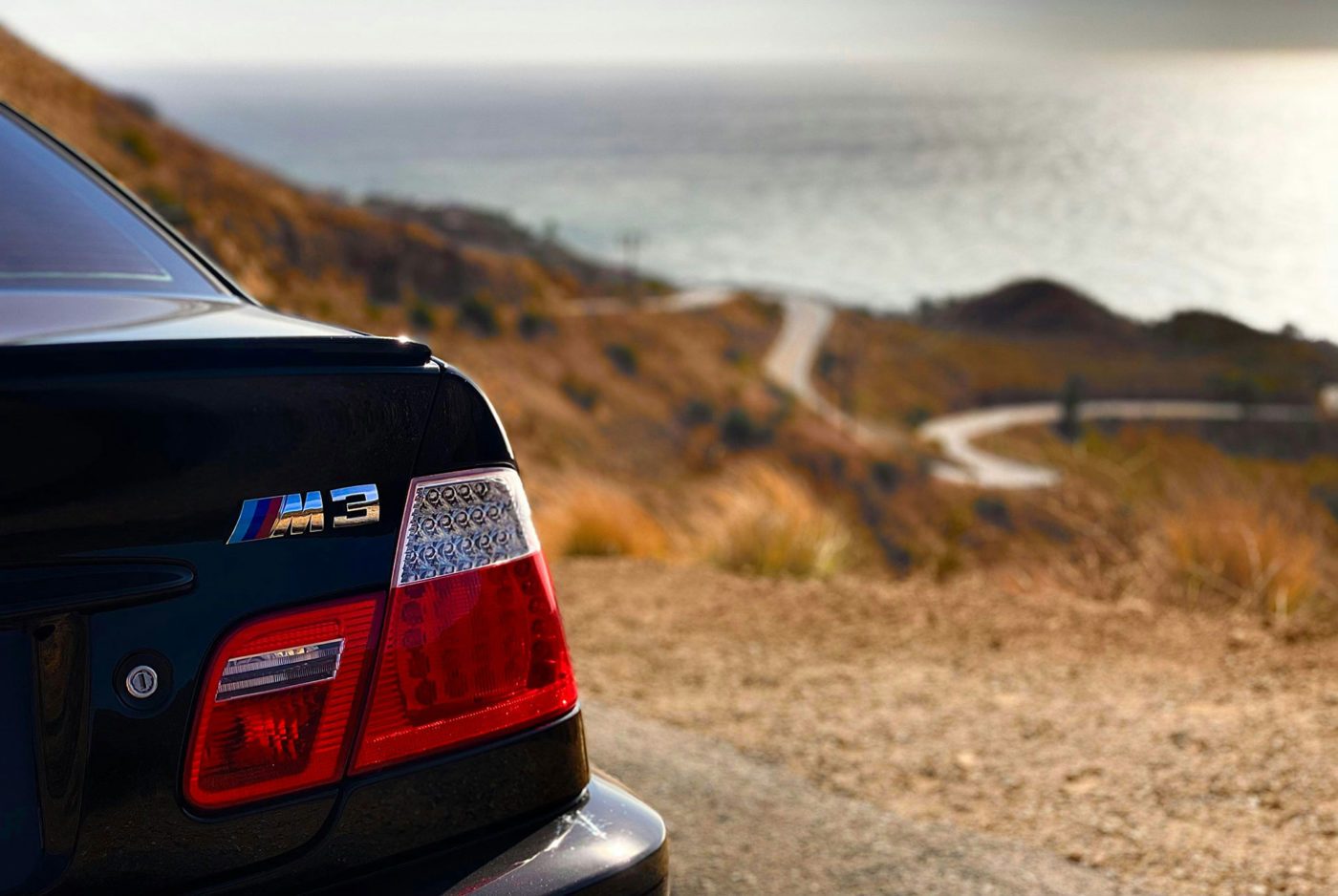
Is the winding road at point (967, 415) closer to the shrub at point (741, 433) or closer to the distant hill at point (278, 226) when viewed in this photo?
the shrub at point (741, 433)

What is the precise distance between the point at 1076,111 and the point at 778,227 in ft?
46.9

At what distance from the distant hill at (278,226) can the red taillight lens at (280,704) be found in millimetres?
21365

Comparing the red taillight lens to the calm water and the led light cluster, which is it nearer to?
the led light cluster

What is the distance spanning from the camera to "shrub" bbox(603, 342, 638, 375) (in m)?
47.2

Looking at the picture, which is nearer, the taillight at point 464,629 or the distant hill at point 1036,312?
the taillight at point 464,629

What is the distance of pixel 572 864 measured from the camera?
1.37 m

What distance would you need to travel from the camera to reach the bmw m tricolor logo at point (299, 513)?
1.18 meters

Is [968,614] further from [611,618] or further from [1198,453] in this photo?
[1198,453]

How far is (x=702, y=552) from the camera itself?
7578 mm

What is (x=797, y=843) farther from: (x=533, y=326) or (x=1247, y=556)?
(x=533, y=326)

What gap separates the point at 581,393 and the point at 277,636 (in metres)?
39.9

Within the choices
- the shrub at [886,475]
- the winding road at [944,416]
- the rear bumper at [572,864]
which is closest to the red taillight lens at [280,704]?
the rear bumper at [572,864]

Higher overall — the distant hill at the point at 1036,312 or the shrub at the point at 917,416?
the distant hill at the point at 1036,312

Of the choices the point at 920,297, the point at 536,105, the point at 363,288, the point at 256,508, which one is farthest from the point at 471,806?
the point at 536,105
